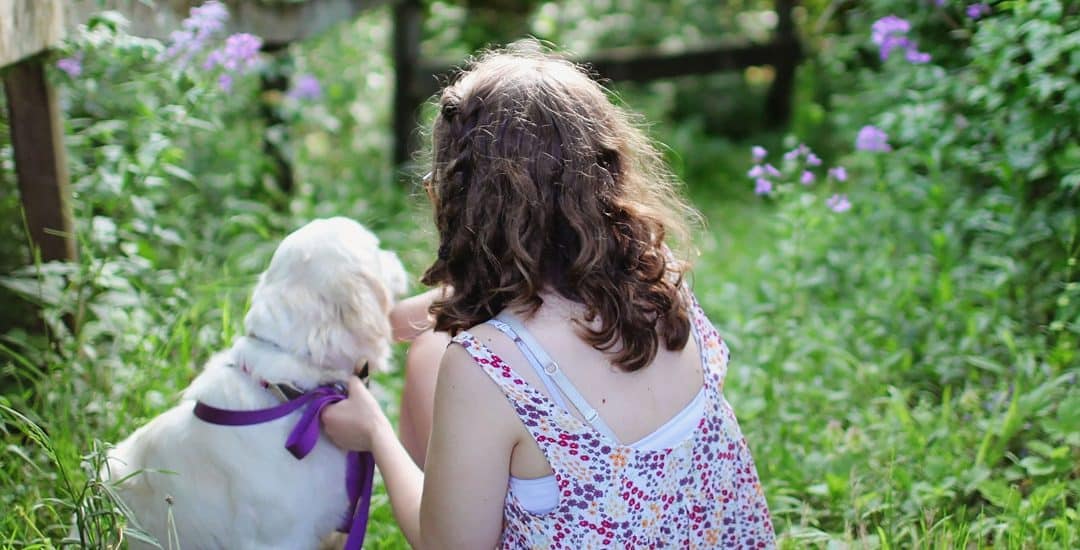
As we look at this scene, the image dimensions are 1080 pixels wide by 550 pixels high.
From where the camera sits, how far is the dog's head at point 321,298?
214 cm

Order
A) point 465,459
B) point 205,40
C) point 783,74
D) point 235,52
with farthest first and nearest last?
point 783,74, point 205,40, point 235,52, point 465,459

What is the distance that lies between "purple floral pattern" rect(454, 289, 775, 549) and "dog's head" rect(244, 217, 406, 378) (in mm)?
460

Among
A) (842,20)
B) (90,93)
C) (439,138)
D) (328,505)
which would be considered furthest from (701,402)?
(842,20)

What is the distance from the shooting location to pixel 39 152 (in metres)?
2.68

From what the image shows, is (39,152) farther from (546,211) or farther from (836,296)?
(836,296)

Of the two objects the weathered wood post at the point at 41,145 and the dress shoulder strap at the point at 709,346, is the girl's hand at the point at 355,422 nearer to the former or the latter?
the dress shoulder strap at the point at 709,346

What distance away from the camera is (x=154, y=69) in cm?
316

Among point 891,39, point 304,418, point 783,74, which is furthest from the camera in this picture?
point 783,74

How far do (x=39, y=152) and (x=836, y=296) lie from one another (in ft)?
8.85

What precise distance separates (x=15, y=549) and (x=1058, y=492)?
2.38 metres

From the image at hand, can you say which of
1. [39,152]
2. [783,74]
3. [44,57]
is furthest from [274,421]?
[783,74]

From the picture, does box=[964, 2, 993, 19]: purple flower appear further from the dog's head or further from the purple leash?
the purple leash

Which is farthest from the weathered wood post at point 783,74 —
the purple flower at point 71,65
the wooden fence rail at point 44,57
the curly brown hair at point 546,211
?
the curly brown hair at point 546,211

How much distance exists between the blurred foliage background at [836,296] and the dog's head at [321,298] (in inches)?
9.4
